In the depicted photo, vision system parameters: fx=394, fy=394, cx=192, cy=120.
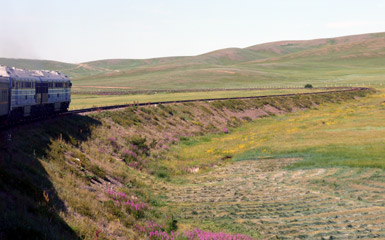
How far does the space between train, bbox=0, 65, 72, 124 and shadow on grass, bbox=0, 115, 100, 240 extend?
3003 millimetres

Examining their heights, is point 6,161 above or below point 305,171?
above

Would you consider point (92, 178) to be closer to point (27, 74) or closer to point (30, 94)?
point (30, 94)

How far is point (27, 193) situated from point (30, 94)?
16982 mm

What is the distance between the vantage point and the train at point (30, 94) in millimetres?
23688

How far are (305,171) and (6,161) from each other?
49.6 ft

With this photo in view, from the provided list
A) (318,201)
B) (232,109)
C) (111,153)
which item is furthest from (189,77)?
(318,201)

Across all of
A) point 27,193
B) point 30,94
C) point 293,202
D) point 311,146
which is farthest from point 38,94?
point 293,202

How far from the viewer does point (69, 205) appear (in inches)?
541

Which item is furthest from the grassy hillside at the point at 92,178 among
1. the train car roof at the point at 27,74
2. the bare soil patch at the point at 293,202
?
the train car roof at the point at 27,74

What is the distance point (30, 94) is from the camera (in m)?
28.0

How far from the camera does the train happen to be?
77.7ft

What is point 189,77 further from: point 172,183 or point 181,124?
point 172,183

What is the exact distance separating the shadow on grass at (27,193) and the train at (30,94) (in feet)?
9.85

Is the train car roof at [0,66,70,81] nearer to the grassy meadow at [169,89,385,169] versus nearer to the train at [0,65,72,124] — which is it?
the train at [0,65,72,124]
